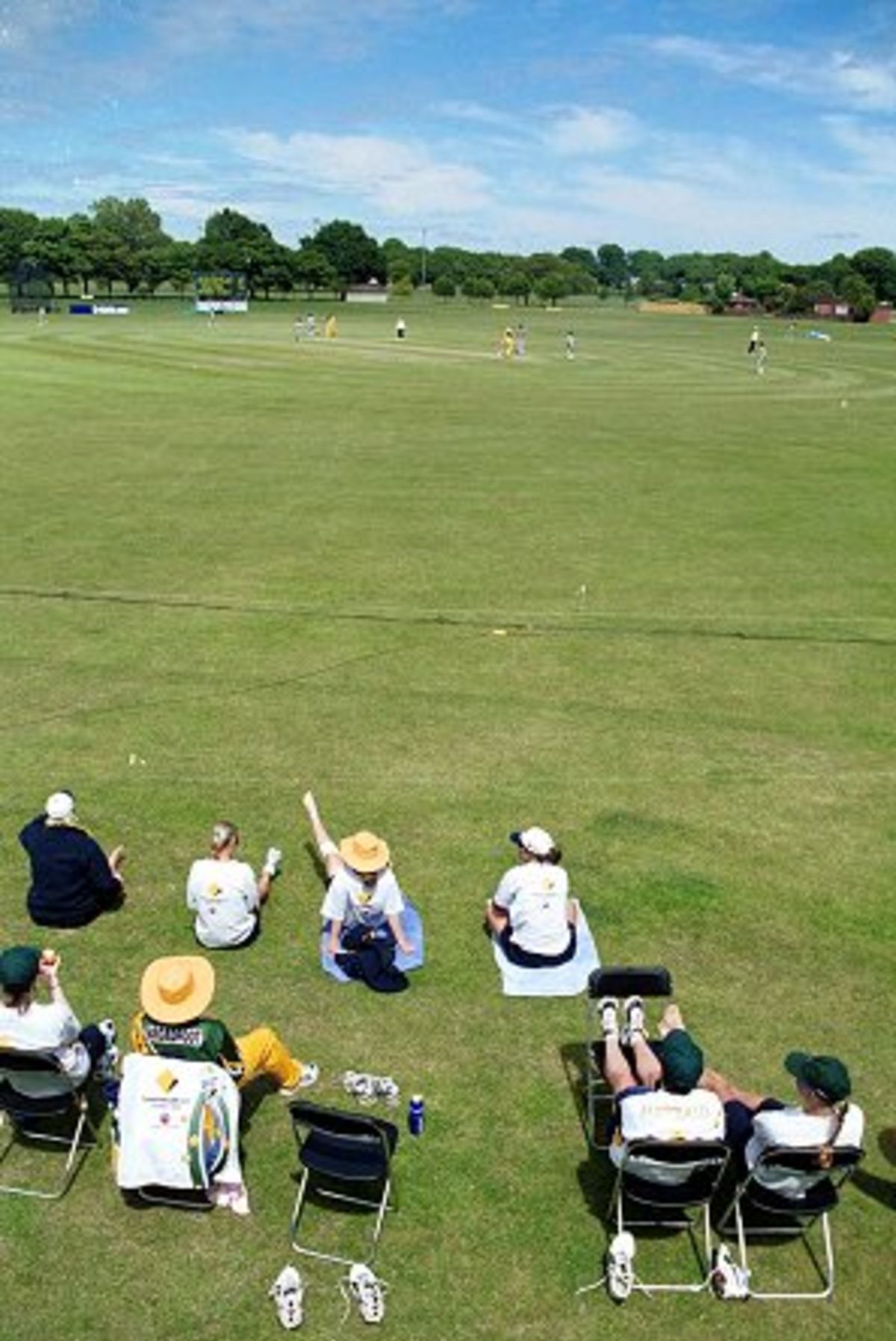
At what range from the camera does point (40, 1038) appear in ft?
22.8

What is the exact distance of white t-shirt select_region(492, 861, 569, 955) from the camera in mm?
9016

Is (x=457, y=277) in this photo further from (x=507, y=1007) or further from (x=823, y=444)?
(x=507, y=1007)

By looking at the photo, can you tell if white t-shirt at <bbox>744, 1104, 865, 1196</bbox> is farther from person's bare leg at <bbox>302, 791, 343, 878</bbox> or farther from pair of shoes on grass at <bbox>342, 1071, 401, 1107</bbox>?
person's bare leg at <bbox>302, 791, 343, 878</bbox>

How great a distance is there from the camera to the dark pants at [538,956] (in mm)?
9102

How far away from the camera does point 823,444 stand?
35.6 meters

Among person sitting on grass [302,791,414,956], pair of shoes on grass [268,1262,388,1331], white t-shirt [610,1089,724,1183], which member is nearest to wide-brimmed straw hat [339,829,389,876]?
person sitting on grass [302,791,414,956]

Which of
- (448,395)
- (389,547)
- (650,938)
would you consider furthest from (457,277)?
(650,938)

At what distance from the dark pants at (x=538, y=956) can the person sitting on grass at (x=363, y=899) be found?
2.56ft

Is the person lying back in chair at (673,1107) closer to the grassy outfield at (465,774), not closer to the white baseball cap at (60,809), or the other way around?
the grassy outfield at (465,774)

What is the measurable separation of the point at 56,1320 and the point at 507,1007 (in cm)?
372

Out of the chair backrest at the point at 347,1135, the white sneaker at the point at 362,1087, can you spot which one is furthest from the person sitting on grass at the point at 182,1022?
the white sneaker at the point at 362,1087

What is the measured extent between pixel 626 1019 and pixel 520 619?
10.3 m

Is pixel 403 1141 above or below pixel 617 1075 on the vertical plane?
below

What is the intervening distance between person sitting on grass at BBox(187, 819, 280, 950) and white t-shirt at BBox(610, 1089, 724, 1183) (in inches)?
148
